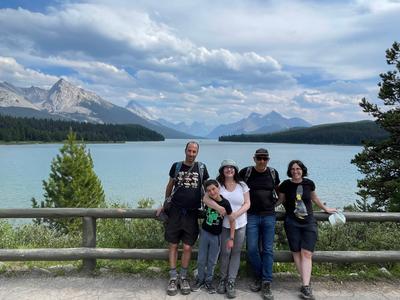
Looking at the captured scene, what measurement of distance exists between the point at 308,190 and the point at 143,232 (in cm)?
294

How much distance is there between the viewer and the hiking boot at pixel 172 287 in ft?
17.0

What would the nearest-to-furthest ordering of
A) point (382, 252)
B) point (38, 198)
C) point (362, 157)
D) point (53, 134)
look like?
point (382, 252) < point (362, 157) < point (38, 198) < point (53, 134)

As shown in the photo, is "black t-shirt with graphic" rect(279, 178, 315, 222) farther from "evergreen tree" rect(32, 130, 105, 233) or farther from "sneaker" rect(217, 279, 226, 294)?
"evergreen tree" rect(32, 130, 105, 233)

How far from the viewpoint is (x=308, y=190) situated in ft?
17.8

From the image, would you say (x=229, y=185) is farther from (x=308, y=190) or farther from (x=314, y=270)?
(x=314, y=270)

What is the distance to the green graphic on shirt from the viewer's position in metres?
5.25

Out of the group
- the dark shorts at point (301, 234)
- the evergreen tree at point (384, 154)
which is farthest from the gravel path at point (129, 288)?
the evergreen tree at point (384, 154)

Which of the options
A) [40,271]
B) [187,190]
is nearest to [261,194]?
[187,190]

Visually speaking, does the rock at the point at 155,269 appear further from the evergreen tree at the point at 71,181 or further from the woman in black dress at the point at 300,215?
the evergreen tree at the point at 71,181

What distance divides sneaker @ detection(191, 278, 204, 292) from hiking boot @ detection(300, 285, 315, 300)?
54.2 inches

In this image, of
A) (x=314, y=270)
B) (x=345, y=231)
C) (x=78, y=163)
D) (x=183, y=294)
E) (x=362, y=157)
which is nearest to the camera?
(x=183, y=294)

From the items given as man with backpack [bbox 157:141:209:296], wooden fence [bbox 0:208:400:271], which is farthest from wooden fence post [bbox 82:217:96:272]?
man with backpack [bbox 157:141:209:296]

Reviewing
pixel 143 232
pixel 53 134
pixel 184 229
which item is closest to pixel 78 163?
pixel 143 232

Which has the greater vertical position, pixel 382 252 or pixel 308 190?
pixel 308 190
